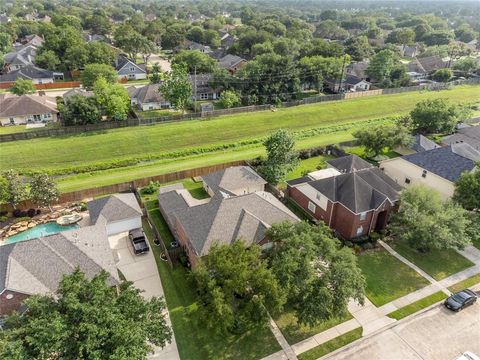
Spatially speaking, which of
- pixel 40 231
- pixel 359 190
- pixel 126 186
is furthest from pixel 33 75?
pixel 359 190

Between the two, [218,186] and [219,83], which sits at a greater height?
[219,83]

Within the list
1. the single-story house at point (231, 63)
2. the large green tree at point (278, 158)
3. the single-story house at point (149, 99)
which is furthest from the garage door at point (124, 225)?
the single-story house at point (231, 63)

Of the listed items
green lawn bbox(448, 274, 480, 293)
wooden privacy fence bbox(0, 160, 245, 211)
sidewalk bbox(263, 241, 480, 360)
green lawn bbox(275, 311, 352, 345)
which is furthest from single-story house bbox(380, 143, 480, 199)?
green lawn bbox(275, 311, 352, 345)

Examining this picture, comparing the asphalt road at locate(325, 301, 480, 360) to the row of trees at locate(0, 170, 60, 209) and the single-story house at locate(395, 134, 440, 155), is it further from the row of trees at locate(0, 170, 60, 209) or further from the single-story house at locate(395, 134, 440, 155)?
the row of trees at locate(0, 170, 60, 209)

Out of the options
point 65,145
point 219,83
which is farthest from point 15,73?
point 219,83

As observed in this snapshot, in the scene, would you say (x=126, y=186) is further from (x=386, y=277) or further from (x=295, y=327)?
(x=386, y=277)

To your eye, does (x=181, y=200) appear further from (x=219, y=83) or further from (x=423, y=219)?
(x=219, y=83)
